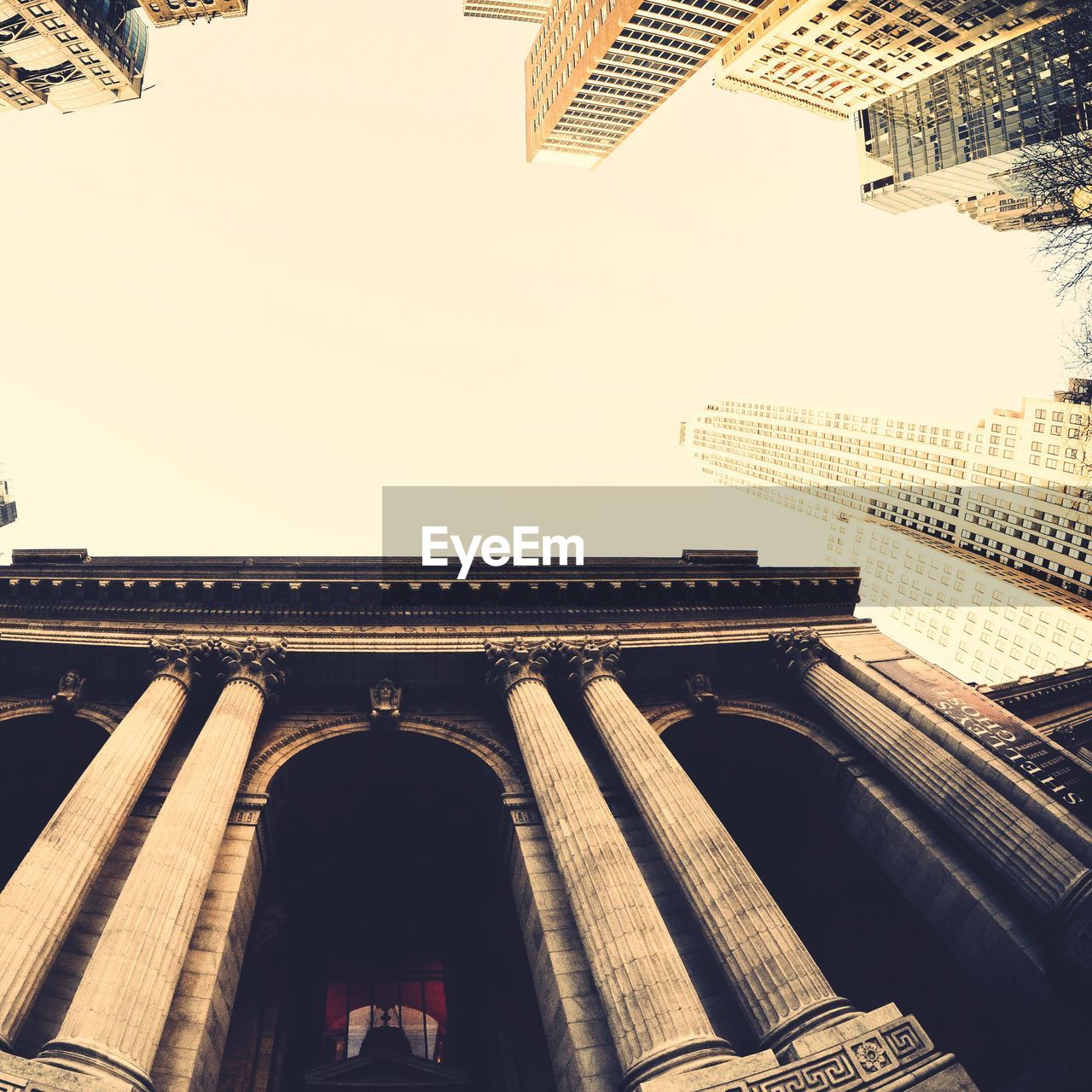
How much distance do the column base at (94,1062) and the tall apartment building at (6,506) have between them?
10040 cm

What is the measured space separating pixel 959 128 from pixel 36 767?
363 ft

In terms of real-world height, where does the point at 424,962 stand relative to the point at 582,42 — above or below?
below

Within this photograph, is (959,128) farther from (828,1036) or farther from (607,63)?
(828,1036)

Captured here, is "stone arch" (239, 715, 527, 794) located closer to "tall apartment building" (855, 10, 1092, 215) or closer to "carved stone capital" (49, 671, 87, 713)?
"carved stone capital" (49, 671, 87, 713)

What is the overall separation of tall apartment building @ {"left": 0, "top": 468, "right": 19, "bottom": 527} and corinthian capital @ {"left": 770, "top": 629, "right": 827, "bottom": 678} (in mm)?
101820

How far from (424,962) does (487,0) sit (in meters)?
170

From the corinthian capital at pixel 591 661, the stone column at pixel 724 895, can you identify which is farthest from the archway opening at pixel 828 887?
the stone column at pixel 724 895

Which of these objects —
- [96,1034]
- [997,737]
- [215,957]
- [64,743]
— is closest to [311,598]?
[64,743]

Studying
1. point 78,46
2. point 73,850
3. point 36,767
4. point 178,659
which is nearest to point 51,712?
point 36,767

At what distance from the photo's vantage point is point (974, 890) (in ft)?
57.4

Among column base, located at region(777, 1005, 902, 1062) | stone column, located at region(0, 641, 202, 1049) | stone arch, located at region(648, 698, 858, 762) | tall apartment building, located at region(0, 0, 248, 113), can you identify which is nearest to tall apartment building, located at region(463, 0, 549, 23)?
tall apartment building, located at region(0, 0, 248, 113)

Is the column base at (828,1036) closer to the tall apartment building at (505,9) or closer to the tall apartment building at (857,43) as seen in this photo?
the tall apartment building at (857,43)

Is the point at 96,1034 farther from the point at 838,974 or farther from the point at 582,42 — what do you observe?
the point at 582,42

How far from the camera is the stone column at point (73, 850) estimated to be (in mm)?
12865
